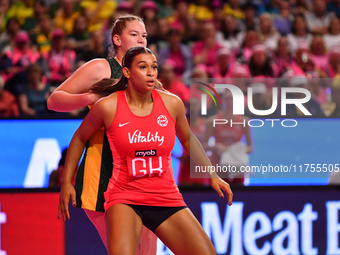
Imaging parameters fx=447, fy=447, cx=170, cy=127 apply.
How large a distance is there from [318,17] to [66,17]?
5.05 metres

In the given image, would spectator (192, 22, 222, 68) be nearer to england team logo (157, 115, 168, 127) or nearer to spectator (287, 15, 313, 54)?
spectator (287, 15, 313, 54)

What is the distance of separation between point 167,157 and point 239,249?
6.02 feet

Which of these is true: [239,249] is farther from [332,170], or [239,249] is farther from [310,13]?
[310,13]

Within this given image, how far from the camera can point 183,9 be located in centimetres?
862

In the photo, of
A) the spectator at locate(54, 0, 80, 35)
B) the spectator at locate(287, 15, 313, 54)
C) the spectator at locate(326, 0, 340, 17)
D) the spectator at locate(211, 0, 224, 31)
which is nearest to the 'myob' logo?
the spectator at locate(287, 15, 313, 54)

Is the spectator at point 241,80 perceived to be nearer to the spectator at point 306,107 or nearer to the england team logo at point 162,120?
the spectator at point 306,107

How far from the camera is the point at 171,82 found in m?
6.25

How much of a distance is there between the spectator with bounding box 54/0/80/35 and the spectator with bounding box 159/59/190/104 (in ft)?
8.96

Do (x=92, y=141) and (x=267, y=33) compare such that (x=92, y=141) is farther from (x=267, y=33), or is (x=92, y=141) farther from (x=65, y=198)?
(x=267, y=33)

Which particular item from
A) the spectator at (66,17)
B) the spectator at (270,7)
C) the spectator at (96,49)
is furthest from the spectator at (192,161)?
the spectator at (270,7)

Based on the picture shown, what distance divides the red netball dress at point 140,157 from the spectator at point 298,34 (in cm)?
618

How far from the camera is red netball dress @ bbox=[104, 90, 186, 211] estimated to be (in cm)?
263

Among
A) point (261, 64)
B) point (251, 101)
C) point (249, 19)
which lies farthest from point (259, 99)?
point (249, 19)

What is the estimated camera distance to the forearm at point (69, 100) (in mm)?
2764
